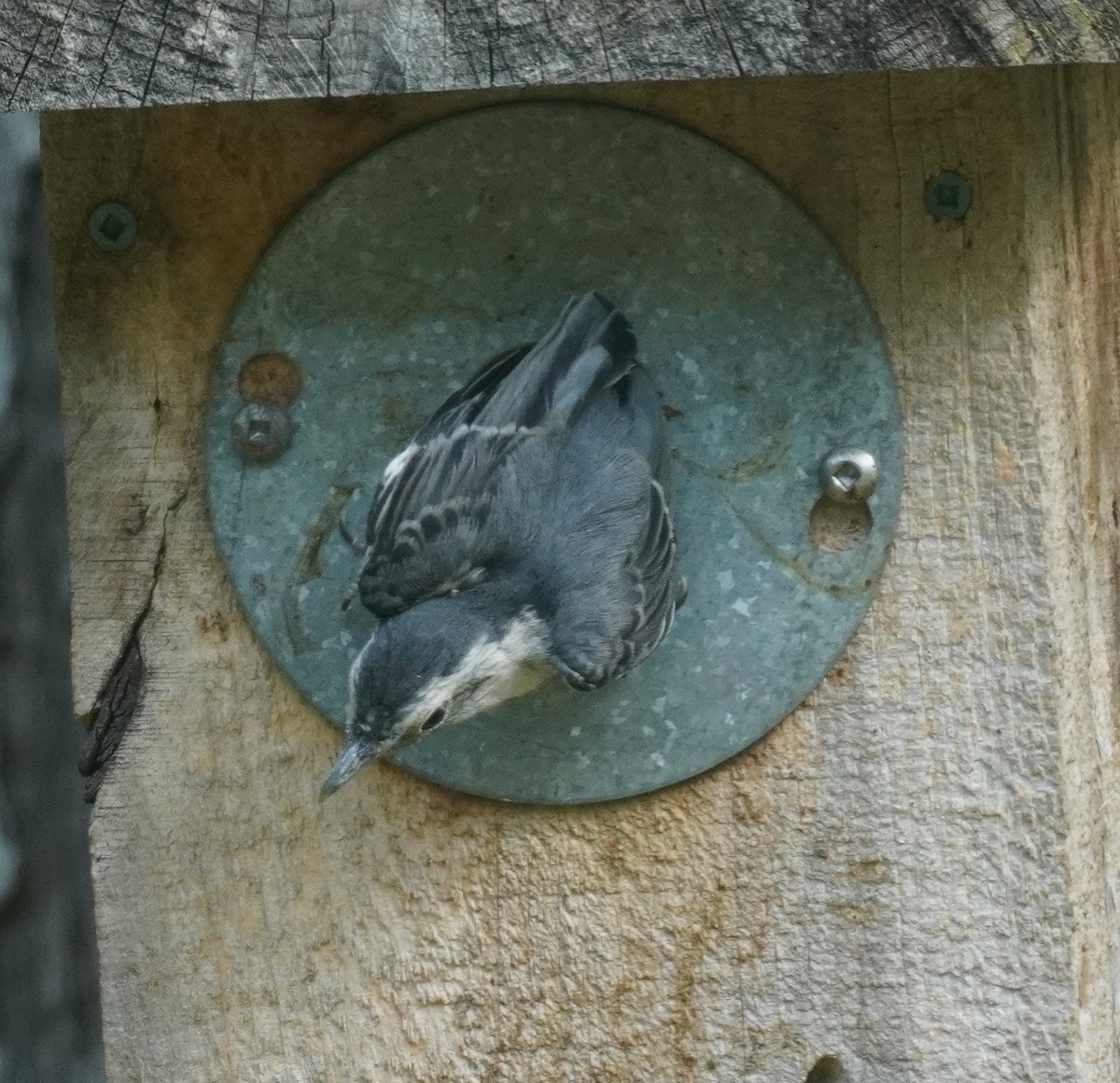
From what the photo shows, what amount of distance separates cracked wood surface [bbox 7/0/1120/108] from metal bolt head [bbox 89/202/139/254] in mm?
328

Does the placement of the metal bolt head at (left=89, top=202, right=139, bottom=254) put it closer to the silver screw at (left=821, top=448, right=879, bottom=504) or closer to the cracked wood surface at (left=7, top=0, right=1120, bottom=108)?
the cracked wood surface at (left=7, top=0, right=1120, bottom=108)

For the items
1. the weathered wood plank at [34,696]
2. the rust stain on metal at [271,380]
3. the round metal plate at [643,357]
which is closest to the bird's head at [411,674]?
the round metal plate at [643,357]

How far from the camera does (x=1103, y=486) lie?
1475mm

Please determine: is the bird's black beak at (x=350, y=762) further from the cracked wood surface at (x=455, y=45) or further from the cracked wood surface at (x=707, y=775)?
the cracked wood surface at (x=455, y=45)

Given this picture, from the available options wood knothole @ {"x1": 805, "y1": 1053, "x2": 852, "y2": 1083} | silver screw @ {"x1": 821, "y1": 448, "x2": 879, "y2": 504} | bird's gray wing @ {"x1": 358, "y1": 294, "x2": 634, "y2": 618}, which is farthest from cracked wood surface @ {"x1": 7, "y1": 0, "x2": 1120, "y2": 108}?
wood knothole @ {"x1": 805, "y1": 1053, "x2": 852, "y2": 1083}

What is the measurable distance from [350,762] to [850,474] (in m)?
0.46

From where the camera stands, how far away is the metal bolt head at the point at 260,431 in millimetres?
1386

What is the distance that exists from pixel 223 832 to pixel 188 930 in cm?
9

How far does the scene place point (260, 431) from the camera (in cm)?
138

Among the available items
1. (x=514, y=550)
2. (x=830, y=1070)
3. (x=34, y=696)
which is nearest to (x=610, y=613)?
(x=514, y=550)

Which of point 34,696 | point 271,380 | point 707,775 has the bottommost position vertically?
point 707,775

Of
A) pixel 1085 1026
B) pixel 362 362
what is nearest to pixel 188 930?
pixel 362 362

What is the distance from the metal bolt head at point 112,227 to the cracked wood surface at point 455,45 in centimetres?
33

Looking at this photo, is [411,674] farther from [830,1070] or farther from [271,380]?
[830,1070]
